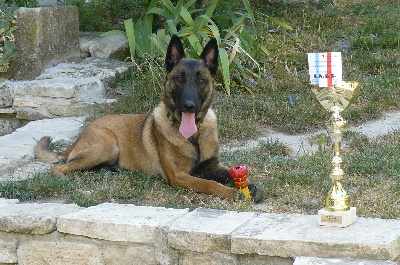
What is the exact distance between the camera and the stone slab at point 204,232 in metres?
4.08

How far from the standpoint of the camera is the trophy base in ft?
13.1

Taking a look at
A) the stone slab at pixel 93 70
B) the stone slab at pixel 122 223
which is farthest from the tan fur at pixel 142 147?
the stone slab at pixel 93 70

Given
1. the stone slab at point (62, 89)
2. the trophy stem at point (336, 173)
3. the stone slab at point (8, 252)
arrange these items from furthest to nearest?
the stone slab at point (62, 89)
the stone slab at point (8, 252)
the trophy stem at point (336, 173)

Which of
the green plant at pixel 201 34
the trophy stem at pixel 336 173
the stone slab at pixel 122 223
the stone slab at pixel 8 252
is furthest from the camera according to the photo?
the green plant at pixel 201 34

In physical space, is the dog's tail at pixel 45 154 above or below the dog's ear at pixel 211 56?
below

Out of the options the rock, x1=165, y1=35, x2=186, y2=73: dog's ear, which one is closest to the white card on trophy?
x1=165, y1=35, x2=186, y2=73: dog's ear

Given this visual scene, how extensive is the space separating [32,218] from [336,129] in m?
1.80

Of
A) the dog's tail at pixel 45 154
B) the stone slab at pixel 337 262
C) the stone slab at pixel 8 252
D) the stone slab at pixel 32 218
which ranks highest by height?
the dog's tail at pixel 45 154

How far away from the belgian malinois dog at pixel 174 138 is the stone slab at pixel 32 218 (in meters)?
1.23

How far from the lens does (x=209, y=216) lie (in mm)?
4363

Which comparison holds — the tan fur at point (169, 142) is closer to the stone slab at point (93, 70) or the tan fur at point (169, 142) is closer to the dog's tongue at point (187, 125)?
the dog's tongue at point (187, 125)

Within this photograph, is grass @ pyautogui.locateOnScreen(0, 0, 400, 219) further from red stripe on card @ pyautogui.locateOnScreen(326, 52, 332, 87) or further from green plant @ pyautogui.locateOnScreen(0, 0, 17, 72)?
green plant @ pyautogui.locateOnScreen(0, 0, 17, 72)

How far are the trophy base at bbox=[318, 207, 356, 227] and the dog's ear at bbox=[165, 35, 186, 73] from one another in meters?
2.25

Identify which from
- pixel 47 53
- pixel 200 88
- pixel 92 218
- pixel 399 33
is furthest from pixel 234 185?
pixel 399 33
